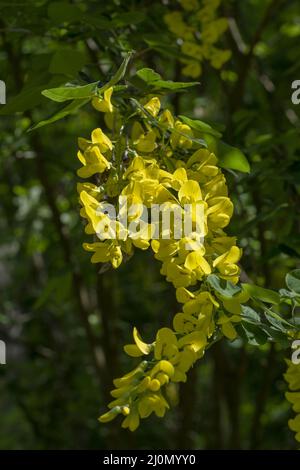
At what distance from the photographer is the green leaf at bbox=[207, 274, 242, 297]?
33.5 inches

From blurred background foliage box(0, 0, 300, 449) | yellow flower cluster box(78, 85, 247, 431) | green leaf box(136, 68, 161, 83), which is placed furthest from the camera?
blurred background foliage box(0, 0, 300, 449)

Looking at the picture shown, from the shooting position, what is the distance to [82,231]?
5.70 ft

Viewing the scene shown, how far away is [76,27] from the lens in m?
1.24

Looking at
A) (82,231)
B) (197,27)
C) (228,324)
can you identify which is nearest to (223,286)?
(228,324)

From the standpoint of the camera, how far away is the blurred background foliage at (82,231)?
1260 mm

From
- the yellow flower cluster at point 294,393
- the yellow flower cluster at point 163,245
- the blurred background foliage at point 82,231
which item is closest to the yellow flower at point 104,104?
the yellow flower cluster at point 163,245

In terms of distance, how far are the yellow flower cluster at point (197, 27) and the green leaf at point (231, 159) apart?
39 cm

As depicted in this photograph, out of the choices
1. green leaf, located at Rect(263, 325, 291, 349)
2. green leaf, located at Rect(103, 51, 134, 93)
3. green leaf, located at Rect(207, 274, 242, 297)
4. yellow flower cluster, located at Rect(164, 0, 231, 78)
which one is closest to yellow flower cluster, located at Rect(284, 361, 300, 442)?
green leaf, located at Rect(263, 325, 291, 349)

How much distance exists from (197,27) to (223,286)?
2.19 ft

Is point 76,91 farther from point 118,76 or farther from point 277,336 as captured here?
point 277,336

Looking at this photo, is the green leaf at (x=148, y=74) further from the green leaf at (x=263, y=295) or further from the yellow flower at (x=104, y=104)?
the green leaf at (x=263, y=295)

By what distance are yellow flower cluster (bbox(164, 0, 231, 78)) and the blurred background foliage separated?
0.9 inches

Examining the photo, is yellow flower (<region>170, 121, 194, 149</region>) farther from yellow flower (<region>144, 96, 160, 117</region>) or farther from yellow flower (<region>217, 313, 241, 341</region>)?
yellow flower (<region>217, 313, 241, 341</region>)
